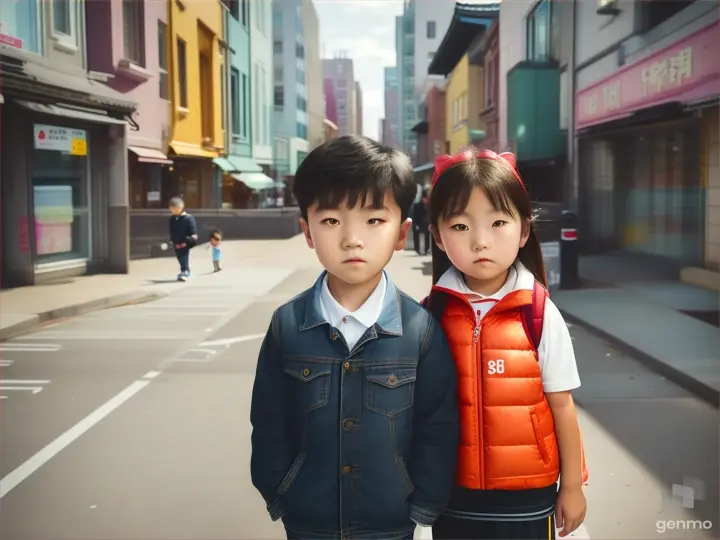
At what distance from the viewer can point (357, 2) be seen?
355 centimetres

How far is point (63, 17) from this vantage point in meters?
3.69

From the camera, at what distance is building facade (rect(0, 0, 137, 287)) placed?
3.70 m

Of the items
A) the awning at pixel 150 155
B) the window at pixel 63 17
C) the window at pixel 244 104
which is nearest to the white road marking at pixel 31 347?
the awning at pixel 150 155

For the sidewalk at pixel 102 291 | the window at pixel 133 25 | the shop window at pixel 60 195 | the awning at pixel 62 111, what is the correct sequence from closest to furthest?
the window at pixel 133 25
the sidewalk at pixel 102 291
the awning at pixel 62 111
the shop window at pixel 60 195

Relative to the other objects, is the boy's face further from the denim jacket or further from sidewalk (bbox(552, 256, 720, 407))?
sidewalk (bbox(552, 256, 720, 407))

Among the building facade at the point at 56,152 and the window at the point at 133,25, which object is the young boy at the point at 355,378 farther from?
the window at the point at 133,25

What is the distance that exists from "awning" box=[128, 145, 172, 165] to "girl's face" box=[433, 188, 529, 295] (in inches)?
88.0

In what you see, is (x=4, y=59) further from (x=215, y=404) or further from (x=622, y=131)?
(x=622, y=131)

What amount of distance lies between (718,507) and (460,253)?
85.8 inches

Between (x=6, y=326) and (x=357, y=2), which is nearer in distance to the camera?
(x=357, y=2)

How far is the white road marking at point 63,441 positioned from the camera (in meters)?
3.80

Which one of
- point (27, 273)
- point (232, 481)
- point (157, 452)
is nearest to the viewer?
point (232, 481)

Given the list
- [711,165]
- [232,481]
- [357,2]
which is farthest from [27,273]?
[711,165]

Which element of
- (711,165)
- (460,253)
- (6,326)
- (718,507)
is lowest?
(718,507)
